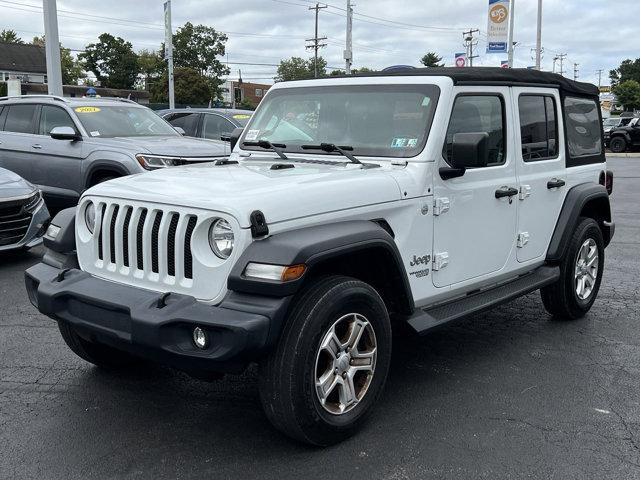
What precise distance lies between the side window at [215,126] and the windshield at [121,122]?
1.87 meters

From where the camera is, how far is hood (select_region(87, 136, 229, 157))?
8684mm

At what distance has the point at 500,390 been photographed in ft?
13.6

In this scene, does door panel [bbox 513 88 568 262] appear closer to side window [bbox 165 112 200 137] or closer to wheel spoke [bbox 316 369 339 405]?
wheel spoke [bbox 316 369 339 405]

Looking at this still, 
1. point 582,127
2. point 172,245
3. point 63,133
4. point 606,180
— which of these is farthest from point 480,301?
point 63,133

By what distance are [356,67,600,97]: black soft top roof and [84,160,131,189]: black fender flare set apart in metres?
4.87

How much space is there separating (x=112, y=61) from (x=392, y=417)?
90.3m

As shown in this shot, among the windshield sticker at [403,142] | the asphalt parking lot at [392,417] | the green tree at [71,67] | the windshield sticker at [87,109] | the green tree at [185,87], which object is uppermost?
the green tree at [71,67]

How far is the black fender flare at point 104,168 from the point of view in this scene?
28.1 feet

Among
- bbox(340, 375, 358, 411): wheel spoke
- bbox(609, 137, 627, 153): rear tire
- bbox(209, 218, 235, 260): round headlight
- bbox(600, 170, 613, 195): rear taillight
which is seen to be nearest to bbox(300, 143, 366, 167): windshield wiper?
bbox(209, 218, 235, 260): round headlight

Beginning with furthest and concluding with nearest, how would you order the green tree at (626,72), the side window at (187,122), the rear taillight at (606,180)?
the green tree at (626,72), the side window at (187,122), the rear taillight at (606,180)

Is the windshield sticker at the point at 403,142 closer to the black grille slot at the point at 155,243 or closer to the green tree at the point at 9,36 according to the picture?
the black grille slot at the point at 155,243

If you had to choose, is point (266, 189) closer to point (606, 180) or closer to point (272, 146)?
point (272, 146)

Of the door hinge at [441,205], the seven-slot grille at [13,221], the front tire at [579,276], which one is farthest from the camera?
the seven-slot grille at [13,221]

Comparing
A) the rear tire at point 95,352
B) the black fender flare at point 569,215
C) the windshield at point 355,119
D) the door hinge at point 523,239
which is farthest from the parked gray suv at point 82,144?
the door hinge at point 523,239
